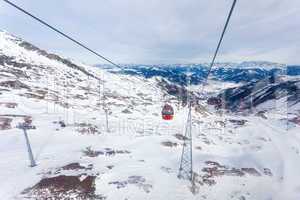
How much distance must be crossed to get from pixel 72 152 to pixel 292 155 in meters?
59.5

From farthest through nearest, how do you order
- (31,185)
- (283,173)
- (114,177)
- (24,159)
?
(283,173) → (24,159) → (114,177) → (31,185)

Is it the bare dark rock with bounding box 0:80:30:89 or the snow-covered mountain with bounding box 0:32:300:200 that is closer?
the snow-covered mountain with bounding box 0:32:300:200

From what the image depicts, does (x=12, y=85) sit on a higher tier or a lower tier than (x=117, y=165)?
higher

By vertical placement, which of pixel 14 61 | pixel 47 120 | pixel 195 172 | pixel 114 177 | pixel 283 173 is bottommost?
pixel 283 173

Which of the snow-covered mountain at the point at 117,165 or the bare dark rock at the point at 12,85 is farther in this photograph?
the bare dark rock at the point at 12,85

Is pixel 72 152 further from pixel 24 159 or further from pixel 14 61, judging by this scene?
pixel 14 61

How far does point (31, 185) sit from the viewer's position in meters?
25.8

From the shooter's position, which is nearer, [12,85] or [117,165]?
[117,165]

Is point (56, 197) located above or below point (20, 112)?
below

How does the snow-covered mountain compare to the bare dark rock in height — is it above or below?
below

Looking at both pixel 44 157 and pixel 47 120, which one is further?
pixel 47 120

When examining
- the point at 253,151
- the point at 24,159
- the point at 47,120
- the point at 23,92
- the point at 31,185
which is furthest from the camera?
the point at 23,92

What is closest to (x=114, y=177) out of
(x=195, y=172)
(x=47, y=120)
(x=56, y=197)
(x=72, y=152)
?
(x=56, y=197)

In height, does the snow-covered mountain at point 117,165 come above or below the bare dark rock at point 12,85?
below
